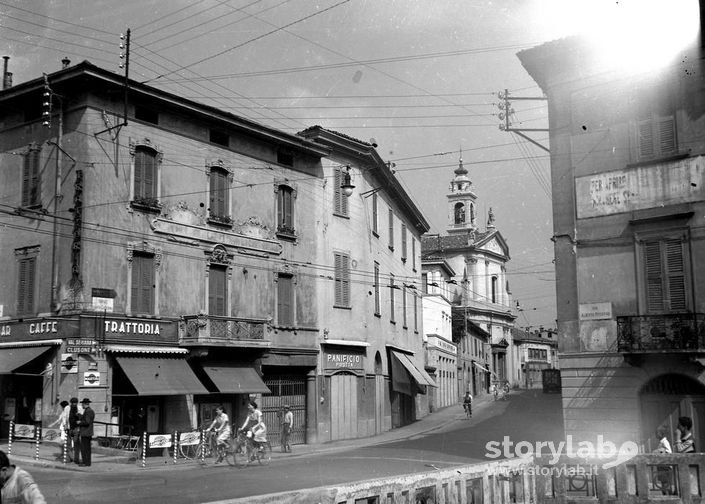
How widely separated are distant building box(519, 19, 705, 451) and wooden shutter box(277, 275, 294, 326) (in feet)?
41.9

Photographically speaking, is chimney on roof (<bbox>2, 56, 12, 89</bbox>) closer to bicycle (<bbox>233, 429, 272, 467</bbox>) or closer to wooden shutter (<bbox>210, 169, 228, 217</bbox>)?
wooden shutter (<bbox>210, 169, 228, 217</bbox>)

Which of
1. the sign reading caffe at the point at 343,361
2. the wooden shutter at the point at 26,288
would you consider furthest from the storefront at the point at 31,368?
the sign reading caffe at the point at 343,361

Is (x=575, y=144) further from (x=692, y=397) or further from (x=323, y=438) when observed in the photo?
(x=323, y=438)

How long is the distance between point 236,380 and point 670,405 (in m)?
14.7

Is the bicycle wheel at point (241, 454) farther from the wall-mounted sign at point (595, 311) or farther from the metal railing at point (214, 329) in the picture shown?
the wall-mounted sign at point (595, 311)

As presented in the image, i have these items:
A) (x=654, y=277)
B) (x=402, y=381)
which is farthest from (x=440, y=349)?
(x=654, y=277)

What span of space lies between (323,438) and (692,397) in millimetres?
16187

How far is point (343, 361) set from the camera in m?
33.5

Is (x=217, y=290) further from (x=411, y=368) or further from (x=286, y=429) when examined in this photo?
(x=411, y=368)

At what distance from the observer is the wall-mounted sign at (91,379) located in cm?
2366

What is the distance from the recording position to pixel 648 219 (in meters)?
20.4
